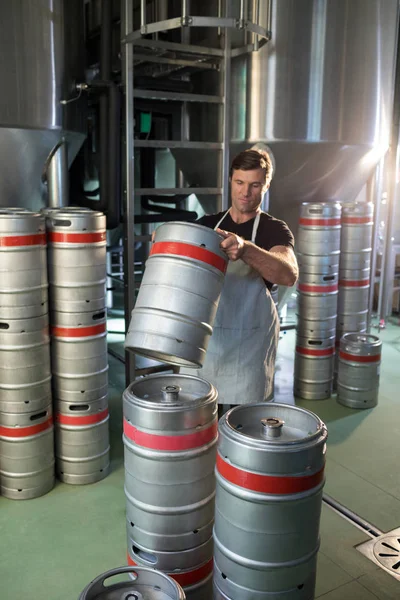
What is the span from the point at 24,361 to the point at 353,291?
3124 millimetres

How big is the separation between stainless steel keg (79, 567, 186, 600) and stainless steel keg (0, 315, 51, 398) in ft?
6.11

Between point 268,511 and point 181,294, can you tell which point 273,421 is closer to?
point 268,511

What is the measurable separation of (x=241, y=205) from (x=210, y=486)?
123 cm

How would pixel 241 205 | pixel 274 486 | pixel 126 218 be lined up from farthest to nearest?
pixel 126 218
pixel 241 205
pixel 274 486

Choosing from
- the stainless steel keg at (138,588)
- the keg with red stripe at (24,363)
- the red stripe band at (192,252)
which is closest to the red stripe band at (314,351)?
the keg with red stripe at (24,363)

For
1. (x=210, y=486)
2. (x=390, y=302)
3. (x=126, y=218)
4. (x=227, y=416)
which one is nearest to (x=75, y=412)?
(x=126, y=218)

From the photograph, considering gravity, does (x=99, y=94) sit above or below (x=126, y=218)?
above

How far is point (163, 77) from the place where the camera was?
506 cm

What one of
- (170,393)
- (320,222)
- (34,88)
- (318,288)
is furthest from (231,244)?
(318,288)

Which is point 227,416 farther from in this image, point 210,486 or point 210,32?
point 210,32

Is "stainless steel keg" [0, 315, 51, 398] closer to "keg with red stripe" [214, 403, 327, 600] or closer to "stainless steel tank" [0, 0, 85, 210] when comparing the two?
"stainless steel tank" [0, 0, 85, 210]

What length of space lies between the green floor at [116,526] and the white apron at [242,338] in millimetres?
963

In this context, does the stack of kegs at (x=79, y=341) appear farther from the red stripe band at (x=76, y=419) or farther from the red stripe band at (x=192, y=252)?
the red stripe band at (x=192, y=252)

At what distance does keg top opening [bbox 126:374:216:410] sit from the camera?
203cm
